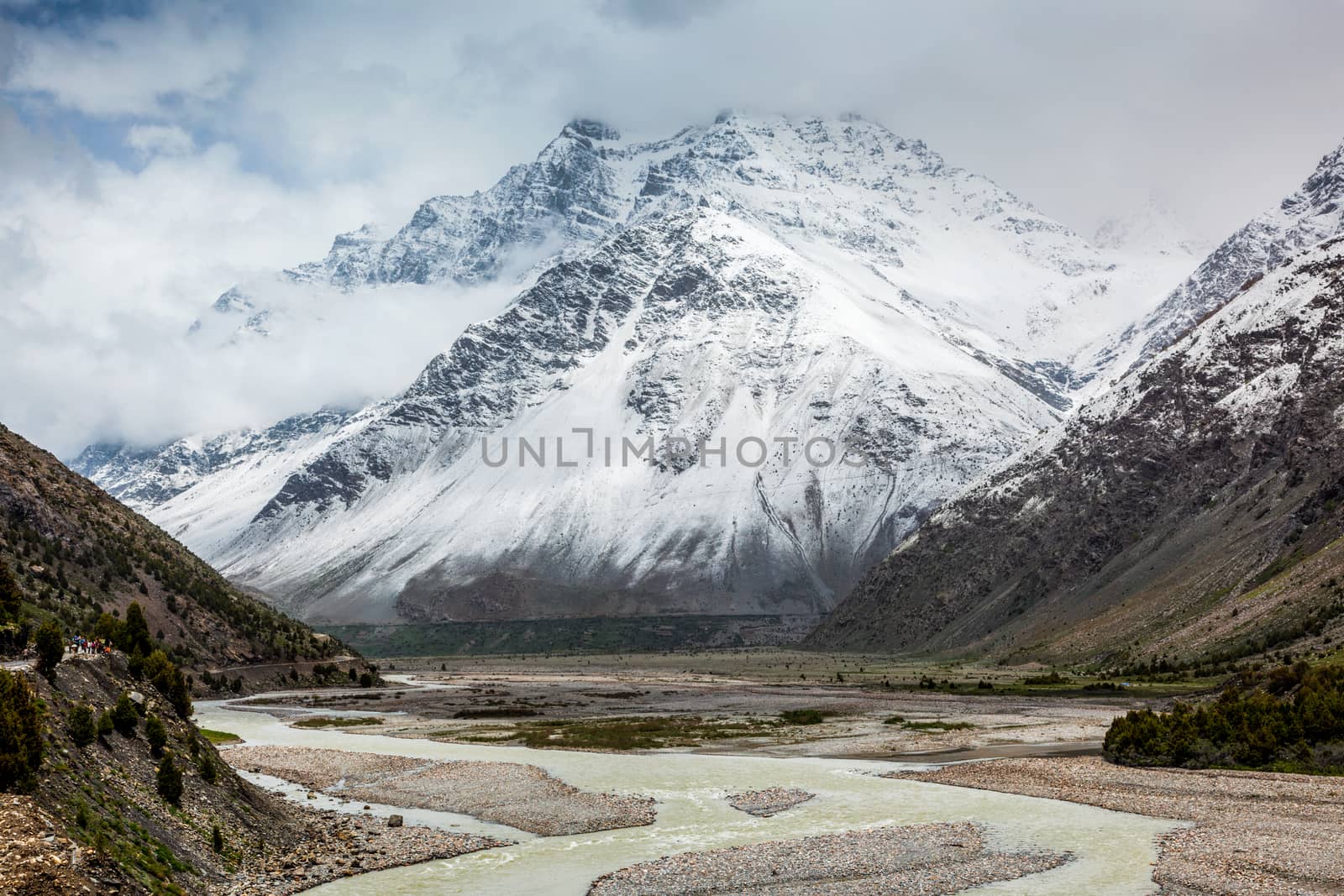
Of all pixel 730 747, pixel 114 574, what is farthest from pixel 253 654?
pixel 730 747

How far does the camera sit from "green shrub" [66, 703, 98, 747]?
4088cm

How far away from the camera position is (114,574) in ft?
424

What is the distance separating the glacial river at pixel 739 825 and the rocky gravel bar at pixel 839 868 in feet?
3.88

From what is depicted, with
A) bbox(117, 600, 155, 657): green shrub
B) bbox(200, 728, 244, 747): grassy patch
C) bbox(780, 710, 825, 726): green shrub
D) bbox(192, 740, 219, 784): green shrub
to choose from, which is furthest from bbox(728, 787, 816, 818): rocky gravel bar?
bbox(200, 728, 244, 747): grassy patch

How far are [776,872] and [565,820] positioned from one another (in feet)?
52.3

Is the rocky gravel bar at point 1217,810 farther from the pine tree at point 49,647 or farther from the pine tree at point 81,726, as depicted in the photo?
the pine tree at point 49,647

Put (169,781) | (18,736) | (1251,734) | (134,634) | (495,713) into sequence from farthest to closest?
1. (495,713)
2. (134,634)
3. (1251,734)
4. (169,781)
5. (18,736)

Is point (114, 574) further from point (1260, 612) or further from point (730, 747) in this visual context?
point (1260, 612)

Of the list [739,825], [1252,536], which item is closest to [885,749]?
[739,825]

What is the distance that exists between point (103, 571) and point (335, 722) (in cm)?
3692

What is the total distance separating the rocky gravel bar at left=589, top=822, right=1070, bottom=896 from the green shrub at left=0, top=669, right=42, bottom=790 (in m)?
19.7

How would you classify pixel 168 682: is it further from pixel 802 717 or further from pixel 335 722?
pixel 802 717

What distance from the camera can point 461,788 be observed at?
68.5m

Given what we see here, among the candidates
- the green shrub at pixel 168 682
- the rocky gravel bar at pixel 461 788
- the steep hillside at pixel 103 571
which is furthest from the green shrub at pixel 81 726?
the steep hillside at pixel 103 571
